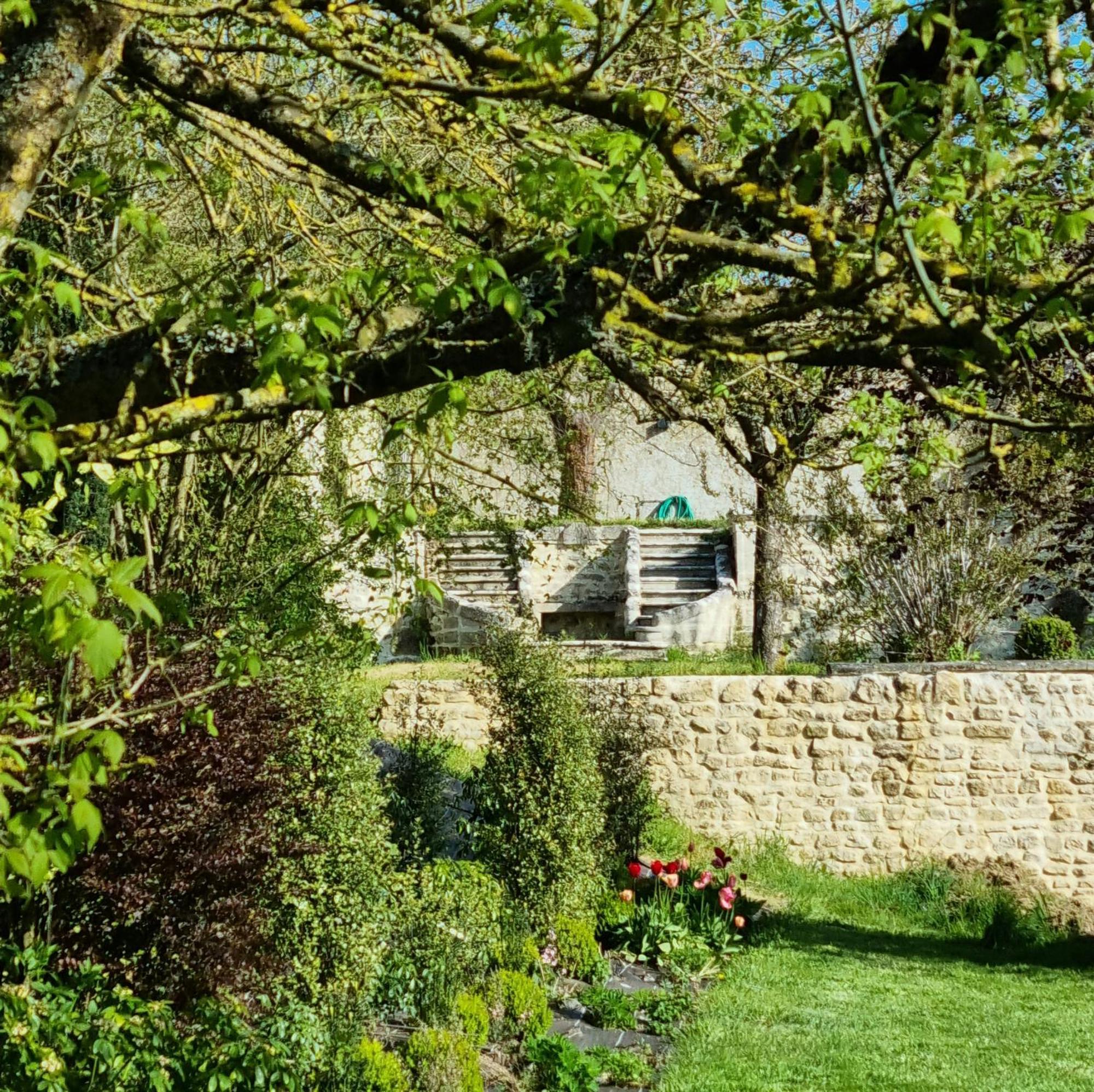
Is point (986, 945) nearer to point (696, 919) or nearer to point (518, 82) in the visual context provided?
point (696, 919)

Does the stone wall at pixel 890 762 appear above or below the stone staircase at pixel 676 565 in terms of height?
below

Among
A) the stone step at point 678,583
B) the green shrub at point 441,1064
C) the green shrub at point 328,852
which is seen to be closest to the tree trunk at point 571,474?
the green shrub at point 328,852

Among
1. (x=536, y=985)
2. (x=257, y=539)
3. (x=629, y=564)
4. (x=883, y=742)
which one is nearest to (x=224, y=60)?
(x=257, y=539)

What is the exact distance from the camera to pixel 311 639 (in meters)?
6.30

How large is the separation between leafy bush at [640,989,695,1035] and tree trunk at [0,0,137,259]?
5650 millimetres

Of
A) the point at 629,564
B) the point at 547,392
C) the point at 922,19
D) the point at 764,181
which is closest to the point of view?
the point at 922,19

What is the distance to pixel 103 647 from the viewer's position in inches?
Result: 74.4

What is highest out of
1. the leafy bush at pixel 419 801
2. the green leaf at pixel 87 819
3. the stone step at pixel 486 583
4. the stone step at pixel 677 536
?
the stone step at pixel 677 536

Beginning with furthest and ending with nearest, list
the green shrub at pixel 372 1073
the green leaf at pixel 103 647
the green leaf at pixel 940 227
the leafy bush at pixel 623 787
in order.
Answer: the leafy bush at pixel 623 787, the green shrub at pixel 372 1073, the green leaf at pixel 940 227, the green leaf at pixel 103 647

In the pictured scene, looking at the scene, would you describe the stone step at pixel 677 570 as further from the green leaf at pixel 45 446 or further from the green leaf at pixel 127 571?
the green leaf at pixel 127 571

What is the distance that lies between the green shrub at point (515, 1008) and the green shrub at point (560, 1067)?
0.96 ft

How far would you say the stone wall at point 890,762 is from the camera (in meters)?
10.6

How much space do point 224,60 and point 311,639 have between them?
8.56 ft

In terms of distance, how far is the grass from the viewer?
6.79 m
